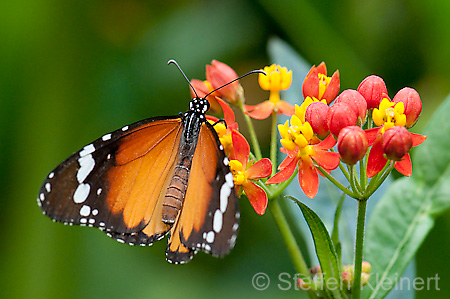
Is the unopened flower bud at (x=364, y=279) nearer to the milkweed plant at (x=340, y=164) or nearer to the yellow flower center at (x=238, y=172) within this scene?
the milkweed plant at (x=340, y=164)

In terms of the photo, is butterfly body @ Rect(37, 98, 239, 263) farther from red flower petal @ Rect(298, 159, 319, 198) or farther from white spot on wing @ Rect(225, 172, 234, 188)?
red flower petal @ Rect(298, 159, 319, 198)

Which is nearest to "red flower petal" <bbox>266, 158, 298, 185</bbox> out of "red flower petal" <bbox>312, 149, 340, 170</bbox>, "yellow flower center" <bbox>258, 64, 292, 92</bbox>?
"red flower petal" <bbox>312, 149, 340, 170</bbox>

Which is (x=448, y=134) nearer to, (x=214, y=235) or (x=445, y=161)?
(x=445, y=161)

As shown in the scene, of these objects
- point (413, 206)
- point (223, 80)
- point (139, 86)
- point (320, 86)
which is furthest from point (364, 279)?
point (139, 86)

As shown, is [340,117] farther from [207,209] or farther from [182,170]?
[182,170]

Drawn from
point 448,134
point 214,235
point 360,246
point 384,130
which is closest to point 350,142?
point 384,130

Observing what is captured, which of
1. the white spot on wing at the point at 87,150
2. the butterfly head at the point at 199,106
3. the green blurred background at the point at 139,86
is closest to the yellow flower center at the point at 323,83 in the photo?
the butterfly head at the point at 199,106
